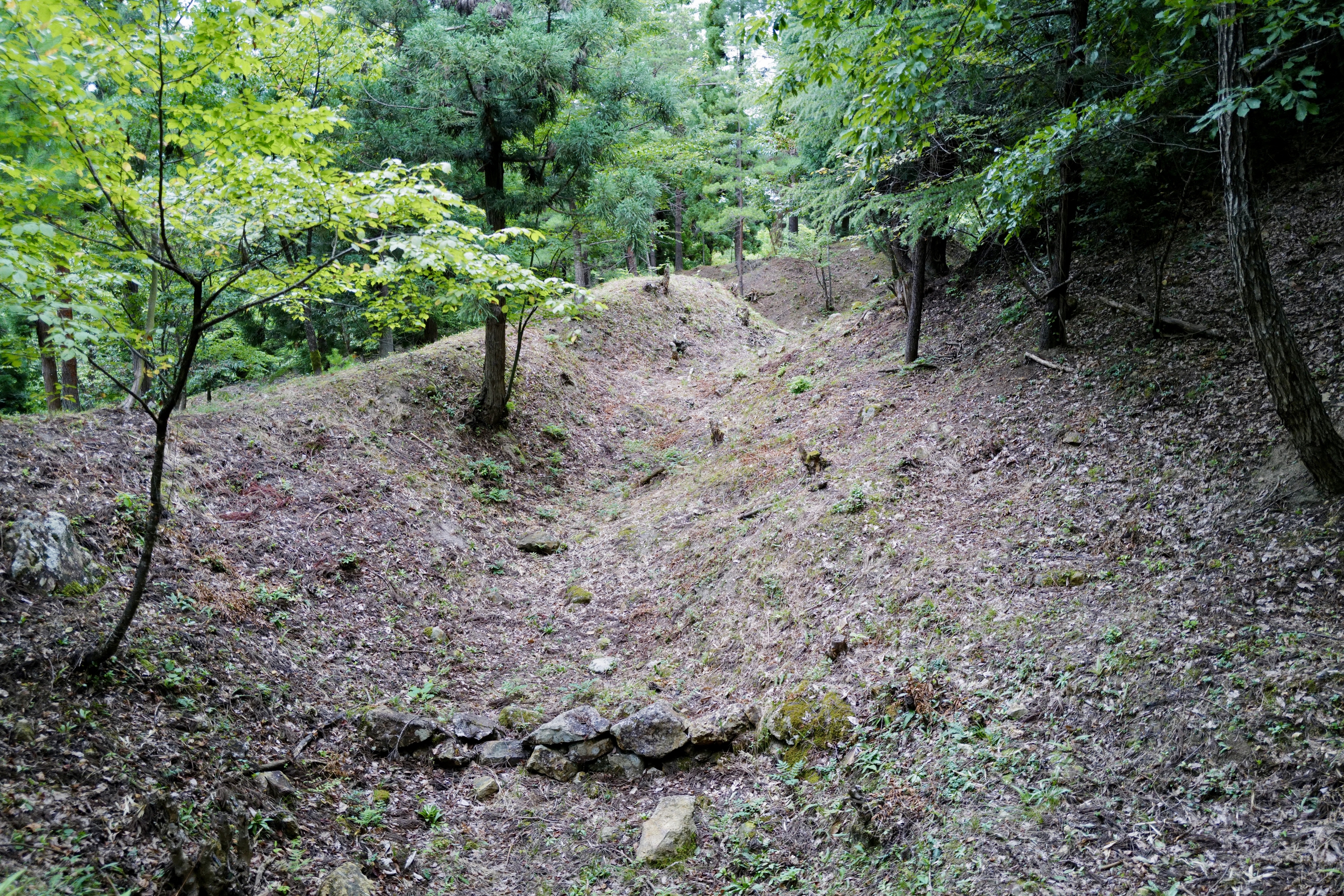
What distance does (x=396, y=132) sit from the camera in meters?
11.2

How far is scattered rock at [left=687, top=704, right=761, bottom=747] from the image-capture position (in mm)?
5730

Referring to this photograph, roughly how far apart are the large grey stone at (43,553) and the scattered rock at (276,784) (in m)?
2.13

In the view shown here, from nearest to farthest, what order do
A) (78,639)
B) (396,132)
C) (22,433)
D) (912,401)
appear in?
(78,639)
(22,433)
(912,401)
(396,132)

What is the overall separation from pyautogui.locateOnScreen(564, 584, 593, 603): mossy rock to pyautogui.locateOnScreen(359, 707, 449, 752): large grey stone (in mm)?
2880

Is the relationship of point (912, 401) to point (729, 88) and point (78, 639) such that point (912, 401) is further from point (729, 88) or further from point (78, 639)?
point (729, 88)

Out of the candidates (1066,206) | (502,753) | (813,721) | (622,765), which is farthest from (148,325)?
(1066,206)

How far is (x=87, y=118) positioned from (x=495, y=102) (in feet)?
27.4

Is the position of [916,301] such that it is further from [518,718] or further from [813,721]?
[518,718]

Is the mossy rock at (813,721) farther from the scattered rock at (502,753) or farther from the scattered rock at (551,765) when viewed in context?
the scattered rock at (502,753)

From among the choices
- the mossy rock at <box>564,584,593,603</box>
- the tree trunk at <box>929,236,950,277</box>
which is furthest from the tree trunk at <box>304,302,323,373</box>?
the tree trunk at <box>929,236,950,277</box>

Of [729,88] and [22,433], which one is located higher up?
[729,88]

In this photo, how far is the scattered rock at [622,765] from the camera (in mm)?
5656

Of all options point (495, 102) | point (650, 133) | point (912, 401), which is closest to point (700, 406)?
point (912, 401)

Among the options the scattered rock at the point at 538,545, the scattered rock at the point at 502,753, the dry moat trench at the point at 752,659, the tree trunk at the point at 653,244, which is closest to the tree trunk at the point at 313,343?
the dry moat trench at the point at 752,659
